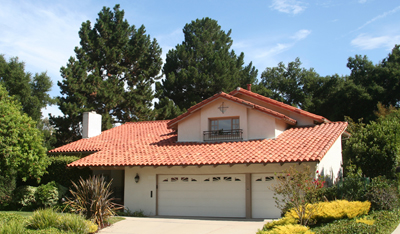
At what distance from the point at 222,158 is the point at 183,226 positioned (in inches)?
161

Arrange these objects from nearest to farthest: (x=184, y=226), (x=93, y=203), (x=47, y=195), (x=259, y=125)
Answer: (x=93, y=203) → (x=184, y=226) → (x=47, y=195) → (x=259, y=125)

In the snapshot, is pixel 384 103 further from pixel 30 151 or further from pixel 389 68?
pixel 30 151

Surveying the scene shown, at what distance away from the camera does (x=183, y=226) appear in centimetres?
1473

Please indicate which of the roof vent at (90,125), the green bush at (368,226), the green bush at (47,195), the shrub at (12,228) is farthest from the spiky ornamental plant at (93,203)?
the roof vent at (90,125)

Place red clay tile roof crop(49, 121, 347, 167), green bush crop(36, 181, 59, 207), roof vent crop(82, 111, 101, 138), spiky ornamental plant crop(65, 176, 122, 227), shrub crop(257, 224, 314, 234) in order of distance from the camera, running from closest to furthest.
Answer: shrub crop(257, 224, 314, 234)
spiky ornamental plant crop(65, 176, 122, 227)
red clay tile roof crop(49, 121, 347, 167)
green bush crop(36, 181, 59, 207)
roof vent crop(82, 111, 101, 138)

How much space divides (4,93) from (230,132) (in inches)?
527

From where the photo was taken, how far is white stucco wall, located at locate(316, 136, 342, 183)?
1777 centimetres

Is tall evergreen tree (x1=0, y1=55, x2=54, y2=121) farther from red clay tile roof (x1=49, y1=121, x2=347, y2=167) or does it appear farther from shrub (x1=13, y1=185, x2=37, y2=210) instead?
shrub (x1=13, y1=185, x2=37, y2=210)

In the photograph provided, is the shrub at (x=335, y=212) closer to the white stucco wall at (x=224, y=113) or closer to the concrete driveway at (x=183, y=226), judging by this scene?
the concrete driveway at (x=183, y=226)

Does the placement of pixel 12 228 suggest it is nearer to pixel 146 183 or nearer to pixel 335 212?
pixel 146 183

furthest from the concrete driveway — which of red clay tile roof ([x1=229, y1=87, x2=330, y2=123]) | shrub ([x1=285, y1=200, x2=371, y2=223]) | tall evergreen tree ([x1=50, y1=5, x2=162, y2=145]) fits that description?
tall evergreen tree ([x1=50, y1=5, x2=162, y2=145])

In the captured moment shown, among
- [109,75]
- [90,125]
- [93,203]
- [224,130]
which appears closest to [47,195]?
[93,203]

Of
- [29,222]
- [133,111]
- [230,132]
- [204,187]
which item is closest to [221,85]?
[133,111]

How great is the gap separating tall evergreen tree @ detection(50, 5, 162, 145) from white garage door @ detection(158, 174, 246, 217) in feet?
59.4
